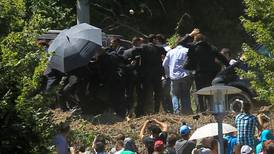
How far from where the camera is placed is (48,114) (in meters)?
11.3

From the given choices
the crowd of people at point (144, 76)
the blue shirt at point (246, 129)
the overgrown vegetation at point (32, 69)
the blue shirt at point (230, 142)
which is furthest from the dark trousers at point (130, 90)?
the blue shirt at point (246, 129)

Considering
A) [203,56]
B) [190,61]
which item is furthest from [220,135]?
[190,61]

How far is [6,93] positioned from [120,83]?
34.4ft

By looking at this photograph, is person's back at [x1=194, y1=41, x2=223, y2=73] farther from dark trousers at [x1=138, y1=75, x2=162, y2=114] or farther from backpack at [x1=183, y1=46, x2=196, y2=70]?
dark trousers at [x1=138, y1=75, x2=162, y2=114]

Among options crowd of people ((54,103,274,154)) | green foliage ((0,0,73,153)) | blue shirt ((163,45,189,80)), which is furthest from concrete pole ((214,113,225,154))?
blue shirt ((163,45,189,80))

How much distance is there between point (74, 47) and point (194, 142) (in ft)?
20.5

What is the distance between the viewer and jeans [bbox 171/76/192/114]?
68.2ft

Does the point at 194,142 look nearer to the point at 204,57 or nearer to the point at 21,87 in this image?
the point at 204,57

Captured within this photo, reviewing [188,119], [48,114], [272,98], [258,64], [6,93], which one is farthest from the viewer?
[188,119]

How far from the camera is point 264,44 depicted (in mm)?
16172

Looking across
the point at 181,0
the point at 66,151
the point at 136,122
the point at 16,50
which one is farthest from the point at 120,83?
the point at 181,0

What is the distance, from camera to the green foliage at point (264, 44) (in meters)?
16.0

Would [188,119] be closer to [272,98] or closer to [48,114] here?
[272,98]

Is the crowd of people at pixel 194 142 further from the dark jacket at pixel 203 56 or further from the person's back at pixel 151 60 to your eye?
the person's back at pixel 151 60
